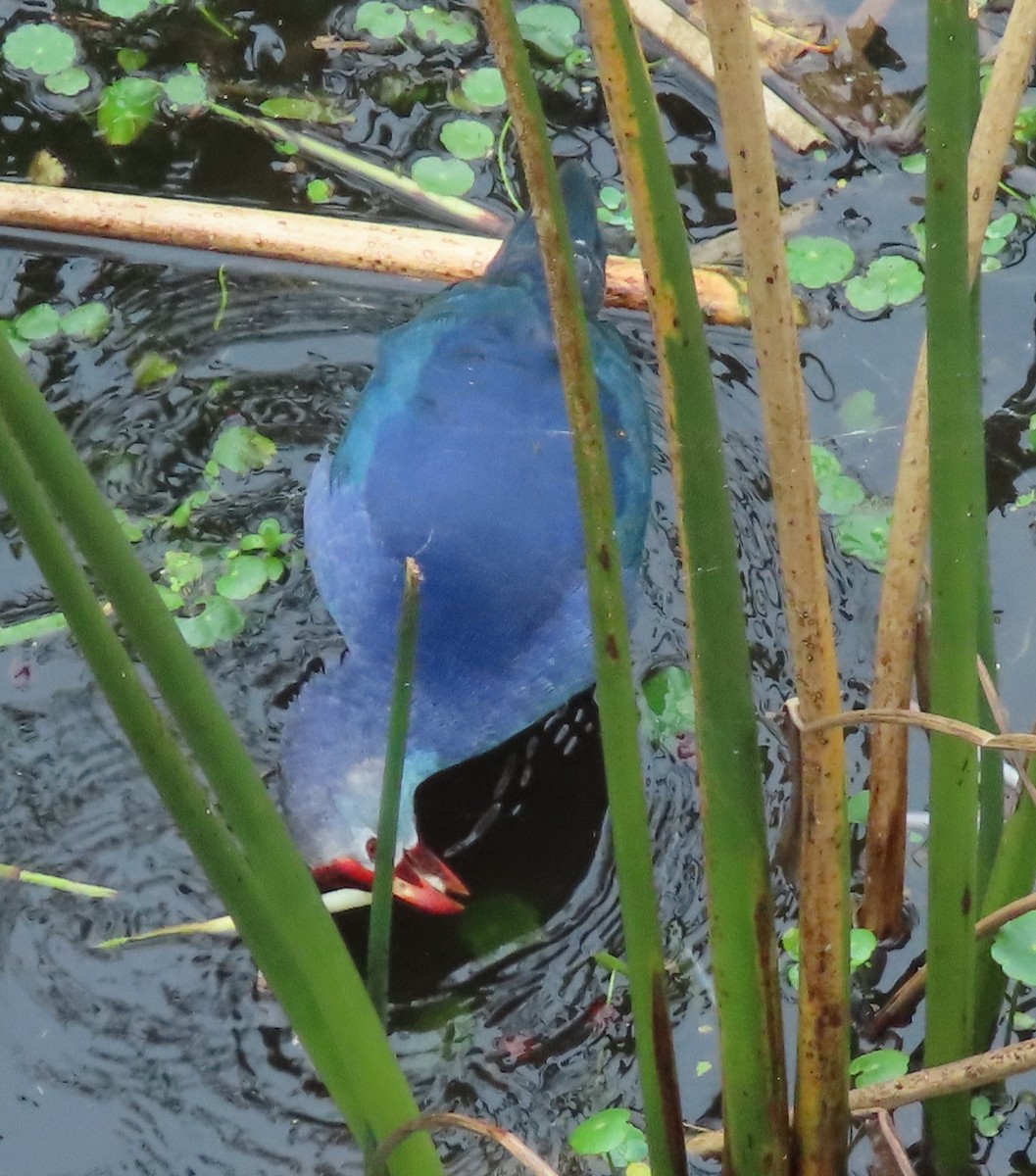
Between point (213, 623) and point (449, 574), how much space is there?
439 mm

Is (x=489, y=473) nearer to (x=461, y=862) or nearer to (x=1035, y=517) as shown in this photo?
(x=461, y=862)

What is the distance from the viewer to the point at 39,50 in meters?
3.20

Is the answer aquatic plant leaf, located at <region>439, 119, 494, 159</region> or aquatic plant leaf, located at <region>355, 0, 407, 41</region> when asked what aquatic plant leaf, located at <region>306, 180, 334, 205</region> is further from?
aquatic plant leaf, located at <region>355, 0, 407, 41</region>

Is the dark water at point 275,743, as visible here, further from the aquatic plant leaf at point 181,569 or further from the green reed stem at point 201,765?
the green reed stem at point 201,765

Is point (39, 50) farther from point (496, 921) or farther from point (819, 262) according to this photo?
point (496, 921)

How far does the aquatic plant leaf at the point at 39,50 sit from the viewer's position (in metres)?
3.19

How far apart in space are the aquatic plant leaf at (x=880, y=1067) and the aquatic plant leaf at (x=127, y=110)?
2.36 metres

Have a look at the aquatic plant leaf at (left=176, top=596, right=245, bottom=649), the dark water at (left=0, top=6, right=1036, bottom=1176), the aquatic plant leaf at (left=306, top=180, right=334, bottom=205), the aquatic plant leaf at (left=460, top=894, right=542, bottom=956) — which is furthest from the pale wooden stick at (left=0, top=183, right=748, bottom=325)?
the aquatic plant leaf at (left=460, top=894, right=542, bottom=956)

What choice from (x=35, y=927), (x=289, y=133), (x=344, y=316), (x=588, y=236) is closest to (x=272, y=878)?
(x=35, y=927)

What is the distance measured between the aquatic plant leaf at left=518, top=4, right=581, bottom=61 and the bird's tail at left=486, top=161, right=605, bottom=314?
2.52 feet

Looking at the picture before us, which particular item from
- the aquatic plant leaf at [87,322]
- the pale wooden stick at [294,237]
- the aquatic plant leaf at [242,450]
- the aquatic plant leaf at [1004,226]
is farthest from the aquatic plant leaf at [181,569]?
the aquatic plant leaf at [1004,226]

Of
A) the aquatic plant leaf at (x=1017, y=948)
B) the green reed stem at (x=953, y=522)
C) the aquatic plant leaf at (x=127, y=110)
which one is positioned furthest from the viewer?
the aquatic plant leaf at (x=127, y=110)

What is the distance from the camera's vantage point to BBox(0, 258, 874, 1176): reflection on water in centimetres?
194

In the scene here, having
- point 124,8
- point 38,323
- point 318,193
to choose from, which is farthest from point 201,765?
point 124,8
